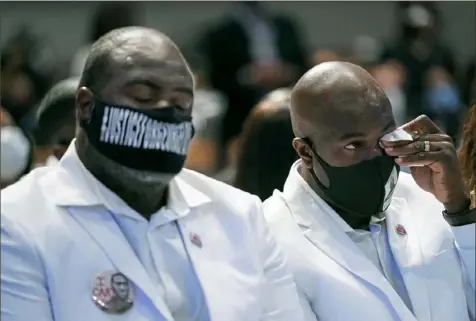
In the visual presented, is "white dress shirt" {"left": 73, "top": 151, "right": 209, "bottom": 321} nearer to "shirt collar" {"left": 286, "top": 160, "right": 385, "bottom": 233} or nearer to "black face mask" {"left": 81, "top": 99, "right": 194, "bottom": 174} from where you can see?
"black face mask" {"left": 81, "top": 99, "right": 194, "bottom": 174}

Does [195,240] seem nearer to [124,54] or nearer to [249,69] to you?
[124,54]

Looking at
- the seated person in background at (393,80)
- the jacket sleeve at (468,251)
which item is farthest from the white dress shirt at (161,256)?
the seated person in background at (393,80)

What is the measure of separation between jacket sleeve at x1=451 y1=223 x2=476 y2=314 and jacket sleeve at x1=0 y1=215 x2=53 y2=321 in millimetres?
1046

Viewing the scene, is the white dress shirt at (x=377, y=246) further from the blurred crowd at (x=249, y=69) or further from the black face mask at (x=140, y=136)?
the blurred crowd at (x=249, y=69)

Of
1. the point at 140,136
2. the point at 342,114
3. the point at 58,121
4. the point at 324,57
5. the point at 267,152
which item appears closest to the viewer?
the point at 140,136

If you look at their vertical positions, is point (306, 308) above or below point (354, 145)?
below

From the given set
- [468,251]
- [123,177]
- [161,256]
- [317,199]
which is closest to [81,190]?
[123,177]

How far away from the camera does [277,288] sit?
2365 millimetres

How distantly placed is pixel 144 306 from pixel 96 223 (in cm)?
21

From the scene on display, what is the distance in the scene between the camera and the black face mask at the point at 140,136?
221 centimetres

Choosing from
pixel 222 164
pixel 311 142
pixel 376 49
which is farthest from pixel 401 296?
pixel 376 49

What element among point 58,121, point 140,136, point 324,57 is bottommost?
point 324,57

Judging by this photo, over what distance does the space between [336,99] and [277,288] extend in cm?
47

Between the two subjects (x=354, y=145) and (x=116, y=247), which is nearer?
(x=116, y=247)
